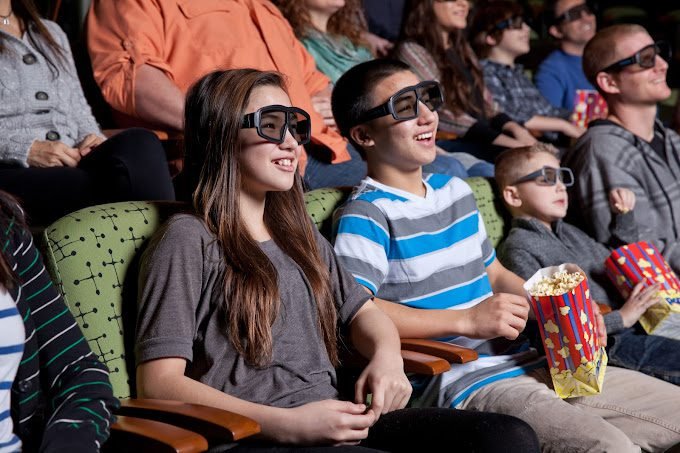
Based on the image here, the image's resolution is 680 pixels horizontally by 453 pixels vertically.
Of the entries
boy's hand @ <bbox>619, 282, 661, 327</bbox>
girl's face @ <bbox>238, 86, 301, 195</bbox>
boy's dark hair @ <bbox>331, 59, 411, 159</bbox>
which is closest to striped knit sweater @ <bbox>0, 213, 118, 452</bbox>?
girl's face @ <bbox>238, 86, 301, 195</bbox>

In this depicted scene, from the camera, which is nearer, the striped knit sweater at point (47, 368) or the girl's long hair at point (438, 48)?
the striped knit sweater at point (47, 368)

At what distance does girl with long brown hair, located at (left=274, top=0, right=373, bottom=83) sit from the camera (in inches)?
137

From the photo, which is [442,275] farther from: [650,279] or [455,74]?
[455,74]

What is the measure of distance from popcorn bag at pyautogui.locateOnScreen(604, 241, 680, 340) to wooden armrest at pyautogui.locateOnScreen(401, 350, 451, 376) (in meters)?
0.89

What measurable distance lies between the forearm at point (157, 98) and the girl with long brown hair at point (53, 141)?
155 millimetres

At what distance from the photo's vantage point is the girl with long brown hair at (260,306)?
63.1 inches

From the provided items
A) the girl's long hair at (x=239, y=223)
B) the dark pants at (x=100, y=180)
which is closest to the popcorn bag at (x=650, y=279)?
the girl's long hair at (x=239, y=223)

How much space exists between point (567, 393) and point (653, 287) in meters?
0.65

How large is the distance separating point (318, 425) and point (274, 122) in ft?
2.07

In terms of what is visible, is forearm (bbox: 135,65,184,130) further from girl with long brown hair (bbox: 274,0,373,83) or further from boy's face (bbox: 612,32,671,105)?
boy's face (bbox: 612,32,671,105)

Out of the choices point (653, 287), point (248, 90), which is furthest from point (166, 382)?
point (653, 287)

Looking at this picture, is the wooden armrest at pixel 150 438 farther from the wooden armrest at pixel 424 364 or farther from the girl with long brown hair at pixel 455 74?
the girl with long brown hair at pixel 455 74

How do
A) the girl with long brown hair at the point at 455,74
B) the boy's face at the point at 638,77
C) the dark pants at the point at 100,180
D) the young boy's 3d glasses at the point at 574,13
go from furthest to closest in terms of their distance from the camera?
the young boy's 3d glasses at the point at 574,13, the girl with long brown hair at the point at 455,74, the boy's face at the point at 638,77, the dark pants at the point at 100,180

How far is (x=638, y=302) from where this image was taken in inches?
97.7
